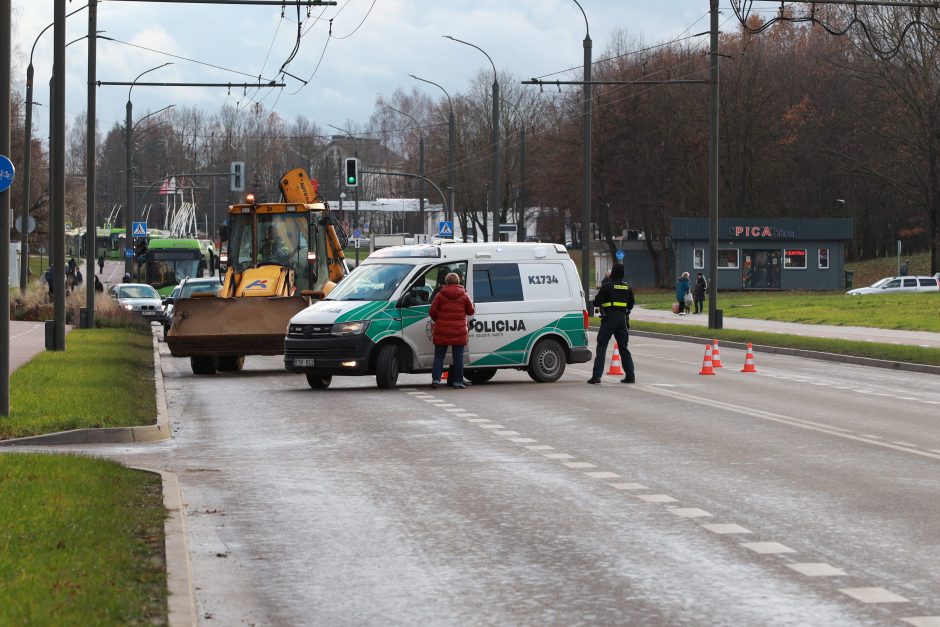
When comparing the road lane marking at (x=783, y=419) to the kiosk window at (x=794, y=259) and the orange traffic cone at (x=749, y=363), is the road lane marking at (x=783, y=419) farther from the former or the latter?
the kiosk window at (x=794, y=259)

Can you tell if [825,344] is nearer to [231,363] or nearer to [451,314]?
[231,363]

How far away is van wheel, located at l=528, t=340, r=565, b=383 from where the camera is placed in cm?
2398

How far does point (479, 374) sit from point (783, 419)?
Answer: 312 inches

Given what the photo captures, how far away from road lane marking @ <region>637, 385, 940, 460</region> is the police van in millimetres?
2048

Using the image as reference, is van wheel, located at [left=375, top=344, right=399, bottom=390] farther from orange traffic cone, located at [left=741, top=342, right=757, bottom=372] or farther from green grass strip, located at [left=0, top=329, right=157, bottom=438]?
orange traffic cone, located at [left=741, top=342, right=757, bottom=372]

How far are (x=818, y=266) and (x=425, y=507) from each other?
72.2 metres

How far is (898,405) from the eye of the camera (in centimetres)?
2030

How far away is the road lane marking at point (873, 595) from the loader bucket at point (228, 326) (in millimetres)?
19692

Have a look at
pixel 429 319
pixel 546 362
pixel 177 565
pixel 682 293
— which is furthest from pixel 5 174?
pixel 682 293

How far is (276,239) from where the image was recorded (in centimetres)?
3041

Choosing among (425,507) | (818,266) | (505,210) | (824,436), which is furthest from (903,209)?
(425,507)

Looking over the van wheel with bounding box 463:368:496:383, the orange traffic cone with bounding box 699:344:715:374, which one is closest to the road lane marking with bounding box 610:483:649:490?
the van wheel with bounding box 463:368:496:383

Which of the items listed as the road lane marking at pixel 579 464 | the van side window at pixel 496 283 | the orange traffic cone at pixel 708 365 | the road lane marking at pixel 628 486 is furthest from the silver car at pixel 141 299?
the road lane marking at pixel 628 486

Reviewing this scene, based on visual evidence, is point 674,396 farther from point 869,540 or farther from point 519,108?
point 519,108
